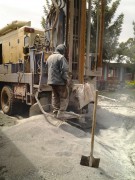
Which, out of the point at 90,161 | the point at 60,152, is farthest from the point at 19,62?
the point at 90,161

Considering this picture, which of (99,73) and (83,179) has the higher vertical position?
(99,73)

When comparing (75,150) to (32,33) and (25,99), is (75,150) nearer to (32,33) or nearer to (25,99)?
(25,99)

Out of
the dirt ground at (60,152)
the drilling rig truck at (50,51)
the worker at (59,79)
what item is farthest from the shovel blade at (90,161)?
the drilling rig truck at (50,51)

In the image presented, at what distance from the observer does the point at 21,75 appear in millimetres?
8031

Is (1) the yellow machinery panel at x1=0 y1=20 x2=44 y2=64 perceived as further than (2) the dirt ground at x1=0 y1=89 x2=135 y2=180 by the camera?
Yes

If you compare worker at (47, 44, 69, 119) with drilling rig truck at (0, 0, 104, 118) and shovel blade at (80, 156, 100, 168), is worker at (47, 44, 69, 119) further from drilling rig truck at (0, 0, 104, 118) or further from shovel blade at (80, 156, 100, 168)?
shovel blade at (80, 156, 100, 168)

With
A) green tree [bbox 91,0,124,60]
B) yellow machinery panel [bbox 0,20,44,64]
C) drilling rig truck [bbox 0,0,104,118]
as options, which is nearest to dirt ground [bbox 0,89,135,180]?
drilling rig truck [bbox 0,0,104,118]

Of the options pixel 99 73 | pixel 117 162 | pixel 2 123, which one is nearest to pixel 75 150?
pixel 117 162

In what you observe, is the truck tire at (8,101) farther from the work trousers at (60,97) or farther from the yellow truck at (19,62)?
the work trousers at (60,97)

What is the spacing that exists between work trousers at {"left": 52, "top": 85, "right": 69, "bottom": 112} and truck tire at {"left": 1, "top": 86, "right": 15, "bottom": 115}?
8.30 ft

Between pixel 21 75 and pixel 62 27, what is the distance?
1916 millimetres

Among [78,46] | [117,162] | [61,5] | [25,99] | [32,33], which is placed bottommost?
[117,162]

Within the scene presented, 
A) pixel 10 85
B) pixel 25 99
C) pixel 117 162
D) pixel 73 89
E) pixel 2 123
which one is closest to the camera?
pixel 117 162

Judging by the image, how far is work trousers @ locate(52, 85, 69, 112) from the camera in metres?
6.55
